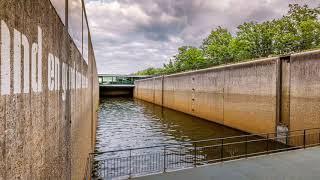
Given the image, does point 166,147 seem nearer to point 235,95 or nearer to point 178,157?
point 178,157

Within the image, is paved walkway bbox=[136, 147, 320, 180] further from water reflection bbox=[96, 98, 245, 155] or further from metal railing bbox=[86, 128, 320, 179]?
water reflection bbox=[96, 98, 245, 155]

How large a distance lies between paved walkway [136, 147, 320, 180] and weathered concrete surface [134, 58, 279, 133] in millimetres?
7982

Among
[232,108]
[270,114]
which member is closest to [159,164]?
[270,114]

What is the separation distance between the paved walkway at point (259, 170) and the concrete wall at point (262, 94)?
560 cm

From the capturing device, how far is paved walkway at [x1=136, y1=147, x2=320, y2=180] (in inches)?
315

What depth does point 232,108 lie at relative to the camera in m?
22.6

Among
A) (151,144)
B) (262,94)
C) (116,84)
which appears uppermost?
(116,84)

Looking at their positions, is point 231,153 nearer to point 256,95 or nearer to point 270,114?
point 270,114

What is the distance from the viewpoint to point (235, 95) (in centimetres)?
2248

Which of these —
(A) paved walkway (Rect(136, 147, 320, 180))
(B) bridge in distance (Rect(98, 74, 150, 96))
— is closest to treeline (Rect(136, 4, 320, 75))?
(A) paved walkway (Rect(136, 147, 320, 180))

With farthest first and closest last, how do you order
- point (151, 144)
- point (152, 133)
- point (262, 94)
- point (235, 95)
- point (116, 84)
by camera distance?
point (116, 84)
point (235, 95)
point (152, 133)
point (262, 94)
point (151, 144)

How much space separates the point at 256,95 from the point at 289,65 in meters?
3.68

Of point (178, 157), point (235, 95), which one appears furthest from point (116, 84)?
point (178, 157)

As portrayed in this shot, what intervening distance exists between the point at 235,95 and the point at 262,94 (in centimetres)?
382
